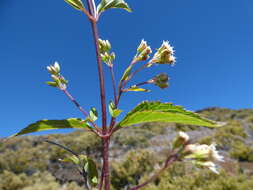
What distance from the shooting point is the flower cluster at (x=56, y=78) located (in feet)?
3.78

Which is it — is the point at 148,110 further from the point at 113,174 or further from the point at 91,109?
the point at 113,174

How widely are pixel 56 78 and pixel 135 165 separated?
8982 millimetres

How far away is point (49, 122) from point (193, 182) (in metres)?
7.50

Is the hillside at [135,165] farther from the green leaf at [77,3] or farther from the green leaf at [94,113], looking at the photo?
the green leaf at [77,3]

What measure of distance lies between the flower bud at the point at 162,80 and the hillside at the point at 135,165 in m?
4.06

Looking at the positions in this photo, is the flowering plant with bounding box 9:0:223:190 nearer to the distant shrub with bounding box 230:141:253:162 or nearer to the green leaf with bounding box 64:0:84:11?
the green leaf with bounding box 64:0:84:11

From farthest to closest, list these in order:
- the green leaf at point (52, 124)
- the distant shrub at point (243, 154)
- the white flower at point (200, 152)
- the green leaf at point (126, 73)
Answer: the distant shrub at point (243, 154) < the green leaf at point (126, 73) < the green leaf at point (52, 124) < the white flower at point (200, 152)

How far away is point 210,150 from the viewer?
876mm

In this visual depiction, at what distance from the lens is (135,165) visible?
373 inches

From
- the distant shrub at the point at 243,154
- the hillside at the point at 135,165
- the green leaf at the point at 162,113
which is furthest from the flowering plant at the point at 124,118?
the distant shrub at the point at 243,154

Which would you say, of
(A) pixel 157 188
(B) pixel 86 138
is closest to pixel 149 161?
(A) pixel 157 188

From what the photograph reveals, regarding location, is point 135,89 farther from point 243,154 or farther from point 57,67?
point 243,154

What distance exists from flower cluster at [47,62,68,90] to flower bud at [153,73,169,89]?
0.51m

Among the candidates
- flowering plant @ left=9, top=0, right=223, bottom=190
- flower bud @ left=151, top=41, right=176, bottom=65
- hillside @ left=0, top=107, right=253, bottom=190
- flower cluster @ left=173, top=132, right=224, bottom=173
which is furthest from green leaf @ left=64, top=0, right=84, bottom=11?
hillside @ left=0, top=107, right=253, bottom=190
